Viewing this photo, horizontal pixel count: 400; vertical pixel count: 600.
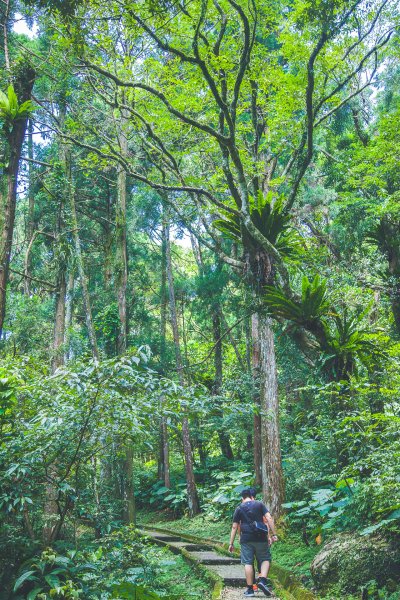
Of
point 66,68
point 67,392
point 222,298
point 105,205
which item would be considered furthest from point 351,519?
point 105,205

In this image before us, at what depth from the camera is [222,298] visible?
16.6m

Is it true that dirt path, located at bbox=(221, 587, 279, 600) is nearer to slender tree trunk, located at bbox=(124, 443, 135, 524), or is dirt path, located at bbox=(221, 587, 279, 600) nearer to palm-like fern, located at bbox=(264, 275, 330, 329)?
palm-like fern, located at bbox=(264, 275, 330, 329)

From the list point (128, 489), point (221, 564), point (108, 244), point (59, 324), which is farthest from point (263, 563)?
point (108, 244)

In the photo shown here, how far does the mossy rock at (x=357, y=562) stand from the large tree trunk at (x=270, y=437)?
355 cm

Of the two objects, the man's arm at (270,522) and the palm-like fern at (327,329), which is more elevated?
the palm-like fern at (327,329)

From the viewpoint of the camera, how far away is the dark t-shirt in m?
5.76

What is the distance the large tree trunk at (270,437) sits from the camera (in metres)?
9.50

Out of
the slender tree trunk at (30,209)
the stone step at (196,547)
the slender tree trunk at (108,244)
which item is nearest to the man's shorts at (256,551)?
the stone step at (196,547)

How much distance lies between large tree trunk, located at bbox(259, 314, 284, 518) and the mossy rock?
355 cm

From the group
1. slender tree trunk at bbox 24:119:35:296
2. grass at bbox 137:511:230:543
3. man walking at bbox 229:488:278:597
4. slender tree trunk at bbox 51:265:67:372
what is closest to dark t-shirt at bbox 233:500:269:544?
man walking at bbox 229:488:278:597

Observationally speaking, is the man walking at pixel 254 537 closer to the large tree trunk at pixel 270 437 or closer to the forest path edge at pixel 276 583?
the forest path edge at pixel 276 583

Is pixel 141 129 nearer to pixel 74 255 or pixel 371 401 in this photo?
pixel 74 255

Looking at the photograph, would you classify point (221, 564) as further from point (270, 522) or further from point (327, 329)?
point (327, 329)

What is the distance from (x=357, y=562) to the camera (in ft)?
16.7
